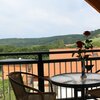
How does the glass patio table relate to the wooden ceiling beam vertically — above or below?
below

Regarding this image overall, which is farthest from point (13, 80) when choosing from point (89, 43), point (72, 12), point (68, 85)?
point (72, 12)

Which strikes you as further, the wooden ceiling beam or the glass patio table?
the wooden ceiling beam

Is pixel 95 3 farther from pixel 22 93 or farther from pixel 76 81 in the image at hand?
pixel 22 93

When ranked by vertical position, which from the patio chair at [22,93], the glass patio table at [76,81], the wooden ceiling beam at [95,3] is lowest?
the patio chair at [22,93]

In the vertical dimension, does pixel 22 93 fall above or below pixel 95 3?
below

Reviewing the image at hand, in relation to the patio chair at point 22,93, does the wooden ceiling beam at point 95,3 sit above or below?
above

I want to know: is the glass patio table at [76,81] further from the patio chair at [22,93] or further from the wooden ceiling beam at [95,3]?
the wooden ceiling beam at [95,3]

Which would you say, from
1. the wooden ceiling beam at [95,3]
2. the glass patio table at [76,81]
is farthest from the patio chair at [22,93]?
the wooden ceiling beam at [95,3]

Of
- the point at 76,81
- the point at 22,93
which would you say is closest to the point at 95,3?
the point at 76,81

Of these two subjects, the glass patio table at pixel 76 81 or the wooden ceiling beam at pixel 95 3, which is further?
the wooden ceiling beam at pixel 95 3

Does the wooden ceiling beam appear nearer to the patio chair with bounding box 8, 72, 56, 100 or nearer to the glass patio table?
the glass patio table

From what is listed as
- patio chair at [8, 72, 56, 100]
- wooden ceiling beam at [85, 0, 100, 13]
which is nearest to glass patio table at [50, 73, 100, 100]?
patio chair at [8, 72, 56, 100]

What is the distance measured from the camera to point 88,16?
17.6 metres

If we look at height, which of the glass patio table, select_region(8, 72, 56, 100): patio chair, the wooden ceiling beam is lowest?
select_region(8, 72, 56, 100): patio chair
